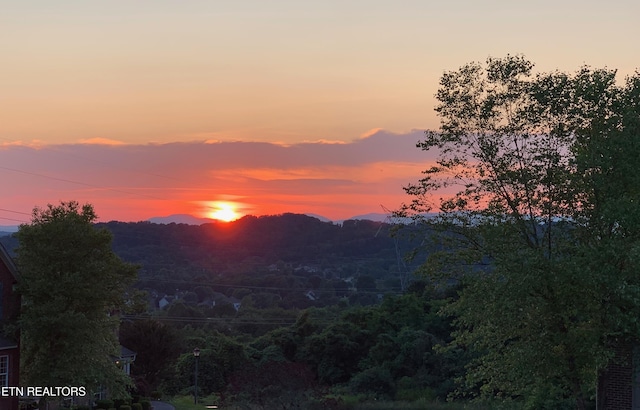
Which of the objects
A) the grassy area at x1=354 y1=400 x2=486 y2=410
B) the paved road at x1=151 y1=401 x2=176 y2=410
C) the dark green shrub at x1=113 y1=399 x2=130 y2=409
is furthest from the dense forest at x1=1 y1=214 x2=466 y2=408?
the dark green shrub at x1=113 y1=399 x2=130 y2=409

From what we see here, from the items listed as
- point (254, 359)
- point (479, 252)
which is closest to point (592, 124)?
point (479, 252)

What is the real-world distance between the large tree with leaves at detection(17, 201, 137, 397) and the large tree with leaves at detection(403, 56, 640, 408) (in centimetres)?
1579

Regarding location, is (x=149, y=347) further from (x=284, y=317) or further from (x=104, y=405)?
(x=284, y=317)

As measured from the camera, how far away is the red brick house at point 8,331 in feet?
115

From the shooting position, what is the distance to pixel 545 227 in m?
25.6

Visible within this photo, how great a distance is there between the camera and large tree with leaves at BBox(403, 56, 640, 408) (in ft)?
73.8

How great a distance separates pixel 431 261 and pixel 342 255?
147511 mm

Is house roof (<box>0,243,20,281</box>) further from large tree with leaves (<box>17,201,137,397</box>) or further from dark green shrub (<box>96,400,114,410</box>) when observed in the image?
dark green shrub (<box>96,400,114,410</box>)

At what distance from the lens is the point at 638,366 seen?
2411cm

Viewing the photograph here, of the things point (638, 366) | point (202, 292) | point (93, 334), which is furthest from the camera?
point (202, 292)

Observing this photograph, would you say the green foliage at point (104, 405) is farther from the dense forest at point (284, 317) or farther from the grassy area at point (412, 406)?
the grassy area at point (412, 406)

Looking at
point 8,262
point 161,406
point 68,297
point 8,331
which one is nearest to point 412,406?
point 161,406

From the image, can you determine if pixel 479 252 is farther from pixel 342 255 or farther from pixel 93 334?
pixel 342 255

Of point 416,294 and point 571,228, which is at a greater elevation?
point 571,228
